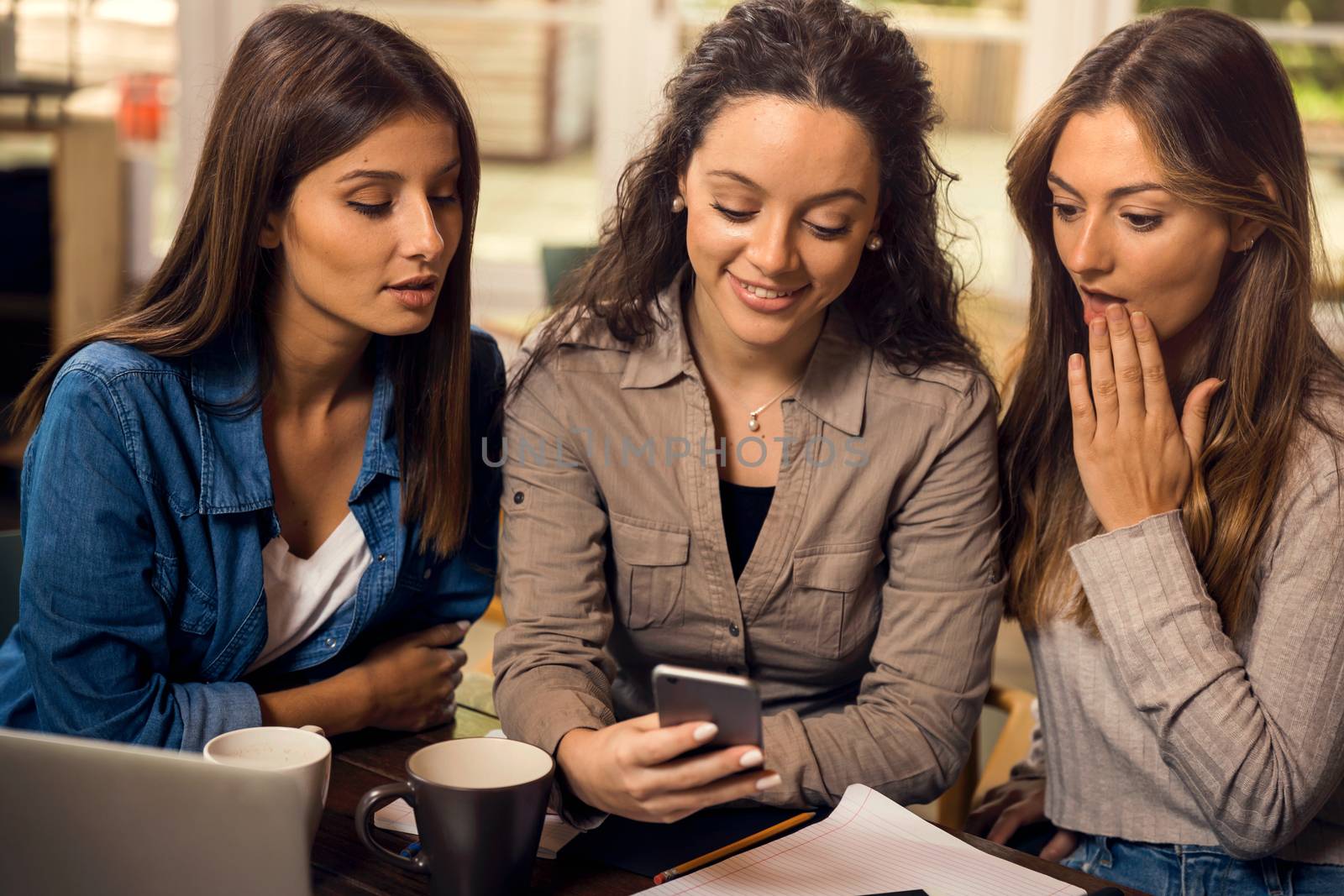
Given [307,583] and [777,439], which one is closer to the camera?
[307,583]

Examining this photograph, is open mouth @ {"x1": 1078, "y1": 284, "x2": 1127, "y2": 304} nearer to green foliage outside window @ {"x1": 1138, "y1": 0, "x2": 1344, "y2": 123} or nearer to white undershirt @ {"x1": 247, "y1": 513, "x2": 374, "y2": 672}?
white undershirt @ {"x1": 247, "y1": 513, "x2": 374, "y2": 672}

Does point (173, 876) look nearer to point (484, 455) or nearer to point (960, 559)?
point (484, 455)

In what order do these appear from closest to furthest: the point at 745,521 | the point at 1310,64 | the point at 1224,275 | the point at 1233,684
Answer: the point at 1233,684, the point at 1224,275, the point at 745,521, the point at 1310,64

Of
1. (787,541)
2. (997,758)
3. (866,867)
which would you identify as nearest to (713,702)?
(866,867)

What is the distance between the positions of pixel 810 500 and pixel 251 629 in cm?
60

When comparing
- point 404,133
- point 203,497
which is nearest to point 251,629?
point 203,497

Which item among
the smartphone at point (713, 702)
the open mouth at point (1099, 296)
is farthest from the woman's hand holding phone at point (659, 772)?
the open mouth at point (1099, 296)

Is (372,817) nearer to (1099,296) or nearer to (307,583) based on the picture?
(307,583)

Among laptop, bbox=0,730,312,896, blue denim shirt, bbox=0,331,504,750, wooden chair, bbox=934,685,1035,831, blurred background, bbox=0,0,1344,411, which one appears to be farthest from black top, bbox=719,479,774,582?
blurred background, bbox=0,0,1344,411

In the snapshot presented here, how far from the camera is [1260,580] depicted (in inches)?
51.1

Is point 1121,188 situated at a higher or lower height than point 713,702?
higher

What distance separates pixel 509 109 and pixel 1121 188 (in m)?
2.87

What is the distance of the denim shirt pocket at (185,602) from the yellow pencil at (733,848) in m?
0.54

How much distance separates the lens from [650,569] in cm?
143
